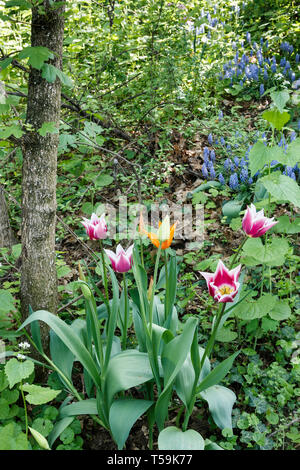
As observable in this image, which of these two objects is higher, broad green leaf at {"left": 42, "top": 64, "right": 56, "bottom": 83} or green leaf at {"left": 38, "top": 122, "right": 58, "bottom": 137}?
broad green leaf at {"left": 42, "top": 64, "right": 56, "bottom": 83}

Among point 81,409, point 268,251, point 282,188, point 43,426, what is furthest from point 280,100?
point 43,426

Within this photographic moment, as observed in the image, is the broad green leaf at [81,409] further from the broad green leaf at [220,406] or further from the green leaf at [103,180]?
the green leaf at [103,180]

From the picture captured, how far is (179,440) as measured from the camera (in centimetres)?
149

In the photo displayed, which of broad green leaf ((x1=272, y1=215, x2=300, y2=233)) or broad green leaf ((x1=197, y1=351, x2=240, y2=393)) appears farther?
broad green leaf ((x1=272, y1=215, x2=300, y2=233))

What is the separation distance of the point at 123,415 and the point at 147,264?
4.37 feet

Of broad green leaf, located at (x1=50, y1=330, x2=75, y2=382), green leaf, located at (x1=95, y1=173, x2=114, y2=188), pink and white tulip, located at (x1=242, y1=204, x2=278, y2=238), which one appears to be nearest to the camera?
pink and white tulip, located at (x1=242, y1=204, x2=278, y2=238)

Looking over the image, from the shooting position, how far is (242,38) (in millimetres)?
5137

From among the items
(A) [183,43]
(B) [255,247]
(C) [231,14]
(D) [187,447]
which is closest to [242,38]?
(C) [231,14]

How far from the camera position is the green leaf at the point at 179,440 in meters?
1.46

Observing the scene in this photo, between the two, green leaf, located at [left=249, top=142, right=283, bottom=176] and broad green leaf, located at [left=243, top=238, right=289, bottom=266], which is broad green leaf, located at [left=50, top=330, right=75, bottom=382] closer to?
broad green leaf, located at [left=243, top=238, right=289, bottom=266]

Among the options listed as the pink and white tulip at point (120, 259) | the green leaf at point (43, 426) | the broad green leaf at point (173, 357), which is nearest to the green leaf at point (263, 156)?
the pink and white tulip at point (120, 259)

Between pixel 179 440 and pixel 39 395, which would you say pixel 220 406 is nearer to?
pixel 179 440

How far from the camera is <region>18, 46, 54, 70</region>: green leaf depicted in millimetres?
1684

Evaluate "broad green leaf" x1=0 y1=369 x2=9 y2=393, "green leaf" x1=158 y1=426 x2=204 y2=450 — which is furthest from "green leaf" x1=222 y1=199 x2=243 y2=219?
"broad green leaf" x1=0 y1=369 x2=9 y2=393
